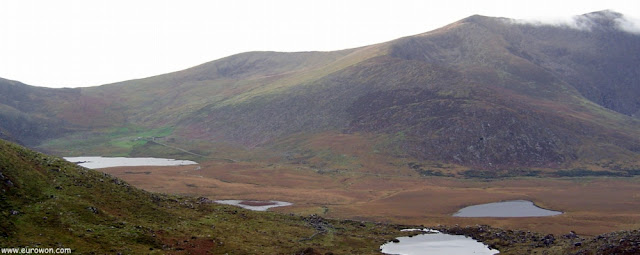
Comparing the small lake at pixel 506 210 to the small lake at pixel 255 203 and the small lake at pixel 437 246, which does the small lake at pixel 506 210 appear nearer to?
the small lake at pixel 437 246

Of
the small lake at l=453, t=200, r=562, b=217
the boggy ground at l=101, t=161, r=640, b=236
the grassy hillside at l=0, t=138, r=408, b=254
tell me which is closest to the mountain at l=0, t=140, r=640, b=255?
the grassy hillside at l=0, t=138, r=408, b=254

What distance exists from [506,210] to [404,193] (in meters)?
34.5

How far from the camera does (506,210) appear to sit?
389 ft

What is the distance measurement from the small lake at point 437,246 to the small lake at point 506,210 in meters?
37.8

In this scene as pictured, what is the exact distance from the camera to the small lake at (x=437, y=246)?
67.2 meters

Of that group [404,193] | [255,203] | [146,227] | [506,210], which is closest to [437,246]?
[146,227]

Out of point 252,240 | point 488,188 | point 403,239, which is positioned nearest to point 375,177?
point 488,188

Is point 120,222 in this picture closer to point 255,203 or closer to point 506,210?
point 255,203

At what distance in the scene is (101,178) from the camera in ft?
209

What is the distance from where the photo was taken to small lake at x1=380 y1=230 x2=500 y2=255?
67.2 metres

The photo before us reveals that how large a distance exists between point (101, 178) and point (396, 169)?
14214cm

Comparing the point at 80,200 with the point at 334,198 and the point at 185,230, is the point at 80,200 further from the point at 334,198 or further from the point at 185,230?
the point at 334,198

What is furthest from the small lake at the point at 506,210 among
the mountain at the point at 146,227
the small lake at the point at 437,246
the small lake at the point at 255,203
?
the small lake at the point at 255,203

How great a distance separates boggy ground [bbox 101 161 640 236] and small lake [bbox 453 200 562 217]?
3027 mm
